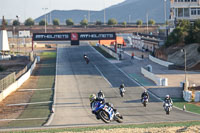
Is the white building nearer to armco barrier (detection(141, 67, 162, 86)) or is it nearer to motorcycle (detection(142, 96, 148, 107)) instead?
armco barrier (detection(141, 67, 162, 86))

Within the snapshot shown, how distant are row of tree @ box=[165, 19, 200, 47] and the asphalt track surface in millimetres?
13850

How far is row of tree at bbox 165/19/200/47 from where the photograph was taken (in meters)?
71.9

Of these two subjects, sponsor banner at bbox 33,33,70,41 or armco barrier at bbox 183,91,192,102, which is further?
sponsor banner at bbox 33,33,70,41

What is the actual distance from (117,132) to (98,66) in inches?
1956

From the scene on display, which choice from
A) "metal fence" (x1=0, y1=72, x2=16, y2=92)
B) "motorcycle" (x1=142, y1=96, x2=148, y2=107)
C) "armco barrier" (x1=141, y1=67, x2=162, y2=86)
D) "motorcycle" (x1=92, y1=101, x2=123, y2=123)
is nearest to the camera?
"motorcycle" (x1=92, y1=101, x2=123, y2=123)

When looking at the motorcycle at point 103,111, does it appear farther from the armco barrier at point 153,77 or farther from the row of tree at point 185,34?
the row of tree at point 185,34

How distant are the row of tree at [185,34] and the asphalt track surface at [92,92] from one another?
45.4 feet

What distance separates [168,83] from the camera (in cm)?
4888

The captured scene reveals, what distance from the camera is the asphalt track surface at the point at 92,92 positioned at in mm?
29092

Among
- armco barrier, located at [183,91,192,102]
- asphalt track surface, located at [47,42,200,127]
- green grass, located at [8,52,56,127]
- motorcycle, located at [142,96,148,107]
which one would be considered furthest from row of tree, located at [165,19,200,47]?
motorcycle, located at [142,96,148,107]

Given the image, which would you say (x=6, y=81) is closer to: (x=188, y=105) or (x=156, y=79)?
(x=156, y=79)

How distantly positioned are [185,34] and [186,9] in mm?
13901

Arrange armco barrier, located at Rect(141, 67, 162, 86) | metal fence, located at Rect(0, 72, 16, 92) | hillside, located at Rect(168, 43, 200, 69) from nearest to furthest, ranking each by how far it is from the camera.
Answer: metal fence, located at Rect(0, 72, 16, 92)
armco barrier, located at Rect(141, 67, 162, 86)
hillside, located at Rect(168, 43, 200, 69)

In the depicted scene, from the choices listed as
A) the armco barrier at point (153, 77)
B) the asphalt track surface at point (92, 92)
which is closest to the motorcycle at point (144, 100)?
the asphalt track surface at point (92, 92)
